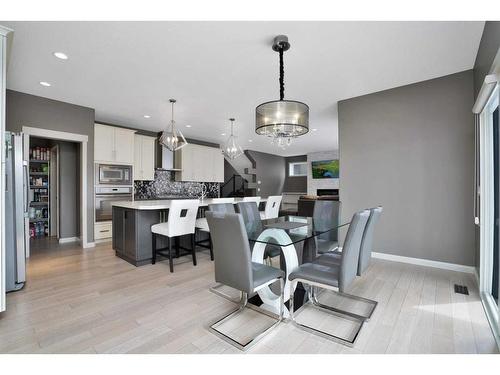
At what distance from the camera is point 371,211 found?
203 cm

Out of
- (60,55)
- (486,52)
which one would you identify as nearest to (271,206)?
(486,52)

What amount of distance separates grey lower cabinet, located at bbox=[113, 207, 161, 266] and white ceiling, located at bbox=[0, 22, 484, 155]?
72.1 inches

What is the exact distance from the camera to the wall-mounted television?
990cm

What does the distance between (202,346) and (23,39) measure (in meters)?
3.20

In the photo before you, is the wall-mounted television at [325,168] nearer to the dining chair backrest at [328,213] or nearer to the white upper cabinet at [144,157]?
the white upper cabinet at [144,157]

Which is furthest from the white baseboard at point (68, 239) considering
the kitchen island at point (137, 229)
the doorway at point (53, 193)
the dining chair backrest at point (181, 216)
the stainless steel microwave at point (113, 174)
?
the dining chair backrest at point (181, 216)

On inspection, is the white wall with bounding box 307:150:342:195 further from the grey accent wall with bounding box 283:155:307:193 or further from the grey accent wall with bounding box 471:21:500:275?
the grey accent wall with bounding box 471:21:500:275

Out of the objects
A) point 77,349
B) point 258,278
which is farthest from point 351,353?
point 77,349

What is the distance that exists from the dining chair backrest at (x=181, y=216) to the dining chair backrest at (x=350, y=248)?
2055mm

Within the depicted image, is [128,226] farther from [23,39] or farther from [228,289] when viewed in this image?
[23,39]

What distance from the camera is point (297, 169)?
38.2 feet

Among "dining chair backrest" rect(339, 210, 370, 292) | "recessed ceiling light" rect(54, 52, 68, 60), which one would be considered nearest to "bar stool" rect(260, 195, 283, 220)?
"dining chair backrest" rect(339, 210, 370, 292)

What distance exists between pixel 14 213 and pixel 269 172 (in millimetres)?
8715

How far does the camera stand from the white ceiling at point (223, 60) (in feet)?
7.20
